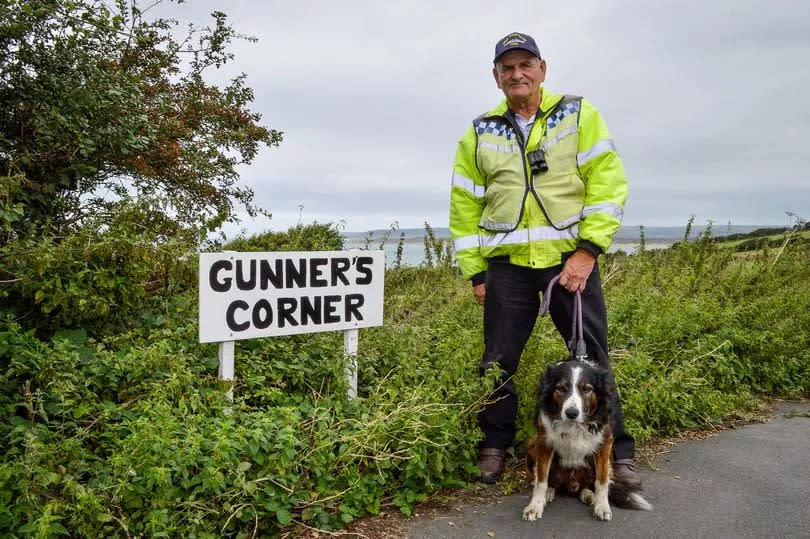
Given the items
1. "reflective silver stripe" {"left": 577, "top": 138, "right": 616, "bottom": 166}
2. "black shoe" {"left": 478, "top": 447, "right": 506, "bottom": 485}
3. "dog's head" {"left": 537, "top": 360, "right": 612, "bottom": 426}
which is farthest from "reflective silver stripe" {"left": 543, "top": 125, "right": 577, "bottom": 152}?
"black shoe" {"left": 478, "top": 447, "right": 506, "bottom": 485}

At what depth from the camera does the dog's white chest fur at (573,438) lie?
359cm

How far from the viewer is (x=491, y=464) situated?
407 centimetres

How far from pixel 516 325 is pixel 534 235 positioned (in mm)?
639

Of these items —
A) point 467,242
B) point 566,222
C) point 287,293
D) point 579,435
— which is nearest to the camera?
point 579,435

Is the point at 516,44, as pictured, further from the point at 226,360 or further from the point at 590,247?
the point at 226,360

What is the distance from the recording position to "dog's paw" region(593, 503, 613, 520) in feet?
11.6

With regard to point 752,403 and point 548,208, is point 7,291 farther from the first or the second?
Result: point 752,403

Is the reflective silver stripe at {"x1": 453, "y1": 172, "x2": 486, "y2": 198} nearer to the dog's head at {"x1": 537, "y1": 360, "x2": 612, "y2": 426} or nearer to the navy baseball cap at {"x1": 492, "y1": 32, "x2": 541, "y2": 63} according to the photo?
the navy baseball cap at {"x1": 492, "y1": 32, "x2": 541, "y2": 63}

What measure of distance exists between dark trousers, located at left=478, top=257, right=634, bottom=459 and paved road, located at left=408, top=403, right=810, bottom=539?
0.47 meters

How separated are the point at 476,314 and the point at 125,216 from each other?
142 inches

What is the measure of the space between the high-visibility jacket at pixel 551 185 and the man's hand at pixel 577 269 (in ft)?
0.19

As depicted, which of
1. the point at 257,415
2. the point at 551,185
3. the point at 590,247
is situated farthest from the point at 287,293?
the point at 590,247

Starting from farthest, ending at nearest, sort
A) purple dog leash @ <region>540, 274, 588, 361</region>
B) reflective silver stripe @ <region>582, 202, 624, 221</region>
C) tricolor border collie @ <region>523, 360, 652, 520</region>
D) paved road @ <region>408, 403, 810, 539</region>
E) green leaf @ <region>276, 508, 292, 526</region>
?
purple dog leash @ <region>540, 274, 588, 361</region> < reflective silver stripe @ <region>582, 202, 624, 221</region> < tricolor border collie @ <region>523, 360, 652, 520</region> < paved road @ <region>408, 403, 810, 539</region> < green leaf @ <region>276, 508, 292, 526</region>

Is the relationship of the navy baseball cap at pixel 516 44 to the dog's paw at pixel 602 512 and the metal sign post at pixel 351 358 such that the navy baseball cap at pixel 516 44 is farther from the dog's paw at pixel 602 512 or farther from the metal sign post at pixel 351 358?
the dog's paw at pixel 602 512
